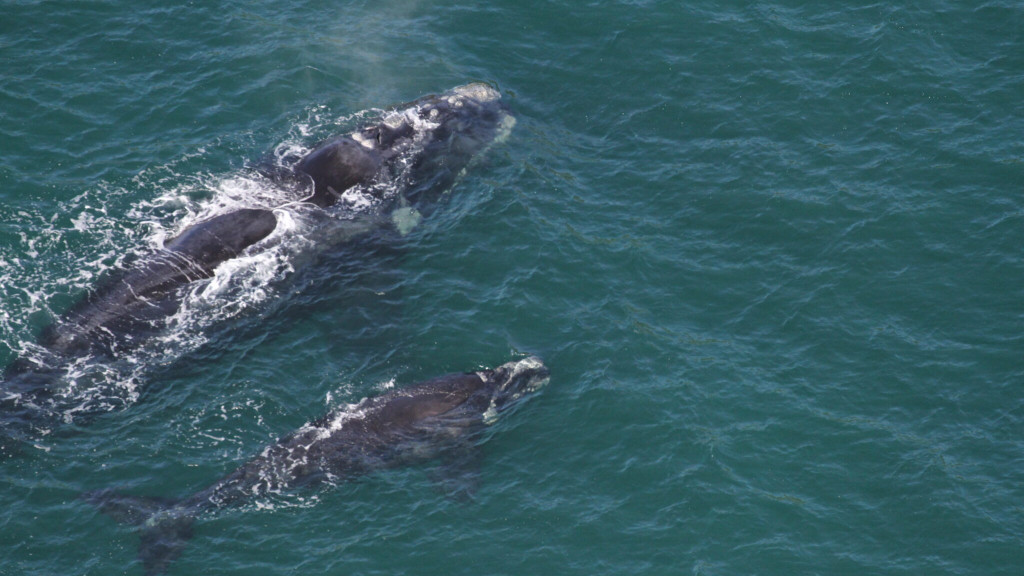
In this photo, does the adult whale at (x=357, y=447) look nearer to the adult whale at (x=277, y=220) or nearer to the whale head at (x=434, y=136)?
the adult whale at (x=277, y=220)

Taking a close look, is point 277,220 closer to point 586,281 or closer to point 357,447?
point 357,447

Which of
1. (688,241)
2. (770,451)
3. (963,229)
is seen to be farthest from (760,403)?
(963,229)

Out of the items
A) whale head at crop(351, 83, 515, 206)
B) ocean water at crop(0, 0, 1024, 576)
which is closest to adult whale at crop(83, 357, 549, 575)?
ocean water at crop(0, 0, 1024, 576)

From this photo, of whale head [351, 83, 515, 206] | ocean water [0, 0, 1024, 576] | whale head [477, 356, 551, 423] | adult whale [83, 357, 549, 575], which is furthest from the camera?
whale head [351, 83, 515, 206]

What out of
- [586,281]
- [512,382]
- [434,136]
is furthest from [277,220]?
[586,281]

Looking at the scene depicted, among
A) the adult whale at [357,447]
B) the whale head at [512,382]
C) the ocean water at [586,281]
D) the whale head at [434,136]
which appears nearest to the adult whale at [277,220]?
the whale head at [434,136]

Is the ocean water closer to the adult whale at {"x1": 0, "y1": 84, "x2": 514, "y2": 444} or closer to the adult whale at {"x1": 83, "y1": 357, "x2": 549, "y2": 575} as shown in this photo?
the adult whale at {"x1": 83, "y1": 357, "x2": 549, "y2": 575}

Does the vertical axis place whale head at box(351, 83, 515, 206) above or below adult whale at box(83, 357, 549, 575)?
above
